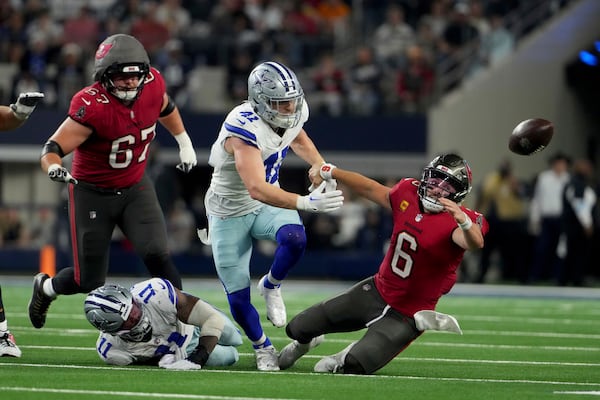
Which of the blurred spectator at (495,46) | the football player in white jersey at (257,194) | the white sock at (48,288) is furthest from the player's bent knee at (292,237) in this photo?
the blurred spectator at (495,46)

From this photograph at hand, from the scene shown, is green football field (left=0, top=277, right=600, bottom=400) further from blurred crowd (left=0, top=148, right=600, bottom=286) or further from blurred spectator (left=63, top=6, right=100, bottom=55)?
blurred spectator (left=63, top=6, right=100, bottom=55)

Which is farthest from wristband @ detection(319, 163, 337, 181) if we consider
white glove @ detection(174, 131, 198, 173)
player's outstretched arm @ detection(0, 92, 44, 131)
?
player's outstretched arm @ detection(0, 92, 44, 131)

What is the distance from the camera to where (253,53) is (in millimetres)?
18688

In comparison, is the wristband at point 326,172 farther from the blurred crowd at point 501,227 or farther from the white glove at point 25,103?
the blurred crowd at point 501,227

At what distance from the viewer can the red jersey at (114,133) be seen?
7.84 metres

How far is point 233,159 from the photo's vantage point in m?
7.47

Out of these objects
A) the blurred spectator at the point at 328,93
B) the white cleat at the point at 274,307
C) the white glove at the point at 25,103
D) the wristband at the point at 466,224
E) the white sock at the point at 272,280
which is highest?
the white glove at the point at 25,103

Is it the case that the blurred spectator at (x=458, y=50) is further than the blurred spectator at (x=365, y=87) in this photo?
Yes

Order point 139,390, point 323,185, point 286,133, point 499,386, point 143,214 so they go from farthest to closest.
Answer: point 143,214 → point 286,133 → point 323,185 → point 499,386 → point 139,390

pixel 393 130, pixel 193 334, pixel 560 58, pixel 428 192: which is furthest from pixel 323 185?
pixel 560 58

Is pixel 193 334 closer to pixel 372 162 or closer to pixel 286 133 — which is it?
pixel 286 133

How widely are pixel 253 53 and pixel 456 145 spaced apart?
10.6 feet

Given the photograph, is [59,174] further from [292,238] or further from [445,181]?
[445,181]

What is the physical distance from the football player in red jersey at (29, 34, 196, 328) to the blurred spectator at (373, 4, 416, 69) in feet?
35.3
